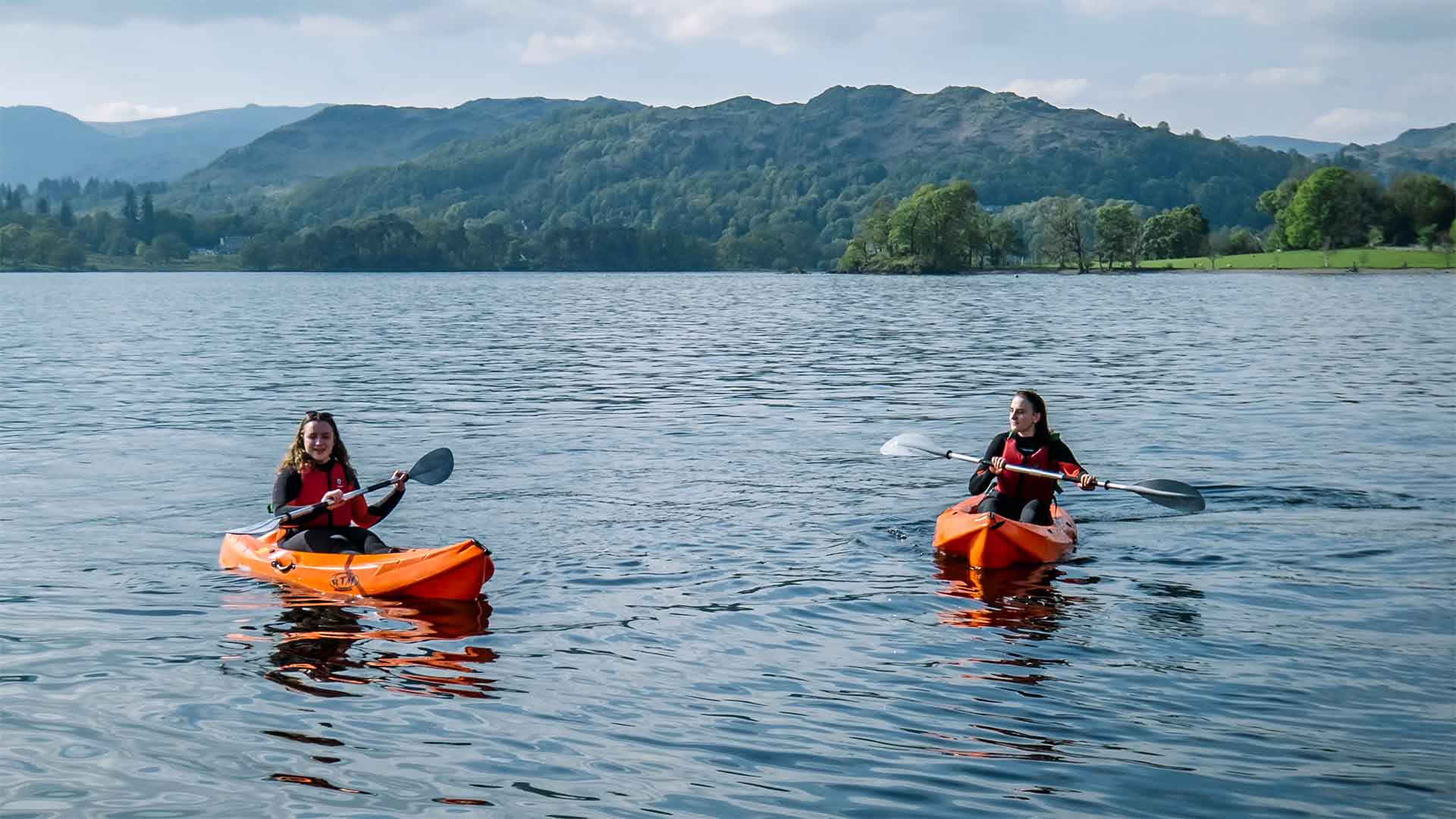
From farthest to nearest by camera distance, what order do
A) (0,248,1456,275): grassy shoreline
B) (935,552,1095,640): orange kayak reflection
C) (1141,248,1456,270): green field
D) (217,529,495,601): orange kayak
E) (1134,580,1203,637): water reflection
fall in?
1. (1141,248,1456,270): green field
2. (0,248,1456,275): grassy shoreline
3. (217,529,495,601): orange kayak
4. (935,552,1095,640): orange kayak reflection
5. (1134,580,1203,637): water reflection

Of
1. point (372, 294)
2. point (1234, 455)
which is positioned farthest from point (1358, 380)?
point (372, 294)

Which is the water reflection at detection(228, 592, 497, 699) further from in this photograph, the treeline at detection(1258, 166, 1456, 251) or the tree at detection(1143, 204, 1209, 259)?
the tree at detection(1143, 204, 1209, 259)

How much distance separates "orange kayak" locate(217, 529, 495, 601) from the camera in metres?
13.0

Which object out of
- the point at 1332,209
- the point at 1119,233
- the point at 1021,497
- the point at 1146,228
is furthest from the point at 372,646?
the point at 1146,228

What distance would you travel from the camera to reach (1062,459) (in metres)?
15.7

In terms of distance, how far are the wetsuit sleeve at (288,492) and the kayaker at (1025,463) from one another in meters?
7.05

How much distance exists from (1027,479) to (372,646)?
7.46 metres

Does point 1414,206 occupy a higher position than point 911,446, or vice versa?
point 1414,206

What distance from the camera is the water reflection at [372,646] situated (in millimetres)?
10797

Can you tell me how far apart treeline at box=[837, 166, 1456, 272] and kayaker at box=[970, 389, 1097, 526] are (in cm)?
14816

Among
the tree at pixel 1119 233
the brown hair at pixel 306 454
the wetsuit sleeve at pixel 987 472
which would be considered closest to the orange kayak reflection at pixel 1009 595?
the wetsuit sleeve at pixel 987 472

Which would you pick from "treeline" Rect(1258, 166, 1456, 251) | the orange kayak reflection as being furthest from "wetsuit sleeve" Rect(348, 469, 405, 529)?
"treeline" Rect(1258, 166, 1456, 251)

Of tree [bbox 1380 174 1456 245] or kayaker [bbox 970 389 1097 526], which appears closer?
kayaker [bbox 970 389 1097 526]

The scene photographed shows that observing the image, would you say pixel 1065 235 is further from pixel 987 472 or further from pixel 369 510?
pixel 369 510
